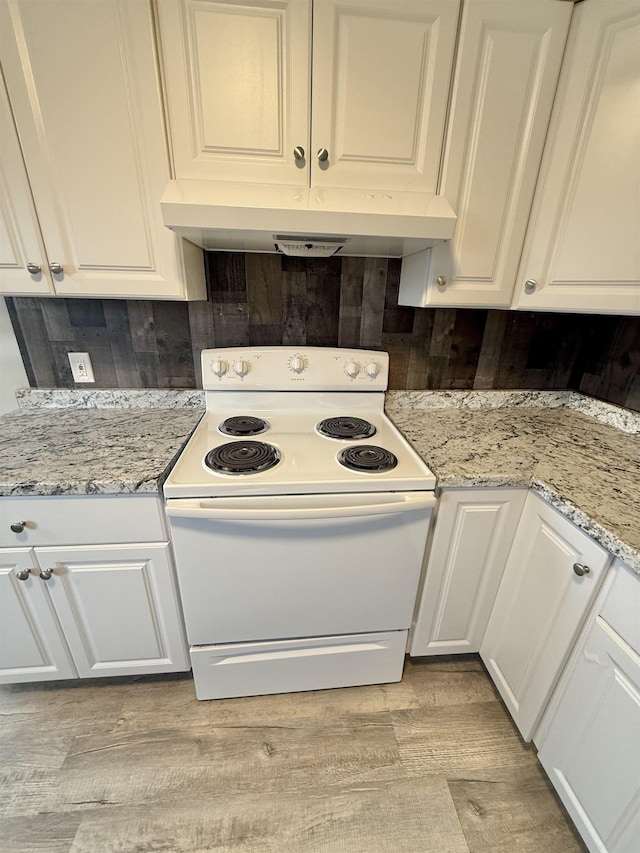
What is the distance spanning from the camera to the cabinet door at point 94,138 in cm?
93

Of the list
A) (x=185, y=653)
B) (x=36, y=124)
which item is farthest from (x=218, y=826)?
(x=36, y=124)

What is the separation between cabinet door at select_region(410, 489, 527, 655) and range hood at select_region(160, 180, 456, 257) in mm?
799

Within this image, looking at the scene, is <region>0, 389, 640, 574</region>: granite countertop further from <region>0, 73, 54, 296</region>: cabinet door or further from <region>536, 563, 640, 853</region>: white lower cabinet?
<region>0, 73, 54, 296</region>: cabinet door

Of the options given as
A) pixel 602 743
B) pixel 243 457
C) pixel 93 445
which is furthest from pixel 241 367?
pixel 602 743

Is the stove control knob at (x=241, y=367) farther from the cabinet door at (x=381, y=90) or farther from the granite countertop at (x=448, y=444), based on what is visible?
the cabinet door at (x=381, y=90)

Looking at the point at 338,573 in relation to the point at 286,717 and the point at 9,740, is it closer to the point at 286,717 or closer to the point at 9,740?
the point at 286,717

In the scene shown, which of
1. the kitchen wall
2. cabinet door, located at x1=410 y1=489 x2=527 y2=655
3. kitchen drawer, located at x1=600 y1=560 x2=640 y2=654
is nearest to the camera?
kitchen drawer, located at x1=600 y1=560 x2=640 y2=654

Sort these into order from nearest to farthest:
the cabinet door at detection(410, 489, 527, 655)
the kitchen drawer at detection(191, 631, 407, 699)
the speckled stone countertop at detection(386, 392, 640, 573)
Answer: the speckled stone countertop at detection(386, 392, 640, 573), the cabinet door at detection(410, 489, 527, 655), the kitchen drawer at detection(191, 631, 407, 699)

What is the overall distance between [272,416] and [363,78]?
1113mm

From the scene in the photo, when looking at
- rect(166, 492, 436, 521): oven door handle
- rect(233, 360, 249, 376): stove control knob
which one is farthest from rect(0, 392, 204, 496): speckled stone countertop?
rect(233, 360, 249, 376): stove control knob

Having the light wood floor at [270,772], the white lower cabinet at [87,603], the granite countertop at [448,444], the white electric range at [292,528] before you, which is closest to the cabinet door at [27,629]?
the white lower cabinet at [87,603]

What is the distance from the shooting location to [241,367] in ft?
4.70

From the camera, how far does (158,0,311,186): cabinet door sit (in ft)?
3.07

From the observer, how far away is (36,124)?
3.26 ft
